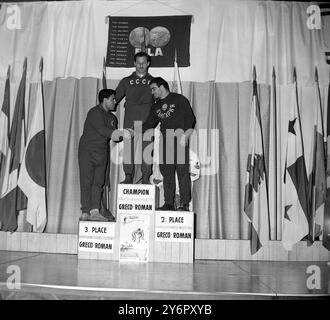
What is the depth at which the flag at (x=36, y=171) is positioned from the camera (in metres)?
4.25

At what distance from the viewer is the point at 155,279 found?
106 inches

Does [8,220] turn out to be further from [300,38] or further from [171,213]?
[300,38]

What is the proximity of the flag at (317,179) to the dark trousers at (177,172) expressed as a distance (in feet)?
4.61

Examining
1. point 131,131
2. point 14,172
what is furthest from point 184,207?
point 14,172

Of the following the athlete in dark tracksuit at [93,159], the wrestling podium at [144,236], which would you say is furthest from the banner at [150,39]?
the wrestling podium at [144,236]

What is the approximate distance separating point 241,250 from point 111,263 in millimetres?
1477

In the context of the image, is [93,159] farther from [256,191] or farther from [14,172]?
[256,191]

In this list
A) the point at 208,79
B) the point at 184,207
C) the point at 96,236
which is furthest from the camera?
the point at 208,79

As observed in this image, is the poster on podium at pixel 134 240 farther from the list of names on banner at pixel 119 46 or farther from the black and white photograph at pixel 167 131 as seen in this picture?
the list of names on banner at pixel 119 46

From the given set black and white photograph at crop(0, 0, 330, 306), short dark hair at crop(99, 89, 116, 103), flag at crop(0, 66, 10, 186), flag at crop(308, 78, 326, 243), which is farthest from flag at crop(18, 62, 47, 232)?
flag at crop(308, 78, 326, 243)

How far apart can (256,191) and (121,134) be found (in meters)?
1.59

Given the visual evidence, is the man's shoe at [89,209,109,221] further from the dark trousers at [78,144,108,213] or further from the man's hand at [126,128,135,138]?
the man's hand at [126,128,135,138]

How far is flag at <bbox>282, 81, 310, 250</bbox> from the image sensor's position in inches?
161

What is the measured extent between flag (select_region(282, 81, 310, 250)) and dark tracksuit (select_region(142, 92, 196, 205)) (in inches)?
44.2
